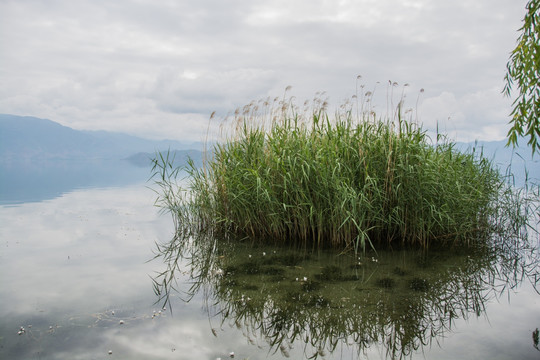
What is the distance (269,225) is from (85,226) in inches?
230

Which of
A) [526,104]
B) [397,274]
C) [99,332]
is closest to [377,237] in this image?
[397,274]

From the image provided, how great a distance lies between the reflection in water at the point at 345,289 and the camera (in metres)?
4.30

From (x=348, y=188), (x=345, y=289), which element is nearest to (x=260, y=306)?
(x=345, y=289)

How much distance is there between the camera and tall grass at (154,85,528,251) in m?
7.58

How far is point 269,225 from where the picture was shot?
328 inches

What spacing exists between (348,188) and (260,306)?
3.46 metres

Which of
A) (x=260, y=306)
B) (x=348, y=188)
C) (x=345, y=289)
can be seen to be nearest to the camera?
(x=260, y=306)

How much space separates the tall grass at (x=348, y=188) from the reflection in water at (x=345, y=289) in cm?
61

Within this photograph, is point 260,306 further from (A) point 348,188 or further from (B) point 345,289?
(A) point 348,188

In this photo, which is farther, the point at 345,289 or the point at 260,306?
the point at 345,289

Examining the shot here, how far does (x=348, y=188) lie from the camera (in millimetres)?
7578

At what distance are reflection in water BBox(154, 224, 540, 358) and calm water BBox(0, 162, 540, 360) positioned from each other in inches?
0.8

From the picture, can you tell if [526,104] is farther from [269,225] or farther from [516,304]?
[269,225]

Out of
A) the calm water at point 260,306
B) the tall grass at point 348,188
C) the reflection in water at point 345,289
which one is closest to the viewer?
the calm water at point 260,306
